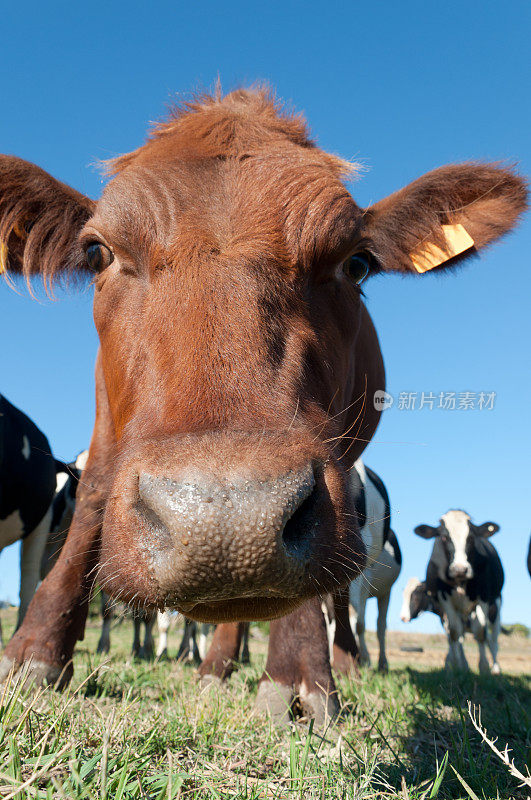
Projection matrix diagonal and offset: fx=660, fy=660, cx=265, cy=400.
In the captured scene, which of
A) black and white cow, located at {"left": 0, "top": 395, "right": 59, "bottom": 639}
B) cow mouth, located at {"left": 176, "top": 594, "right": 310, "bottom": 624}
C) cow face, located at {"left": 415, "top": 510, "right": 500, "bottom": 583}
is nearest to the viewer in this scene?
cow mouth, located at {"left": 176, "top": 594, "right": 310, "bottom": 624}

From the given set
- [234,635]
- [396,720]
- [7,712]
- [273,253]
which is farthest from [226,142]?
[234,635]

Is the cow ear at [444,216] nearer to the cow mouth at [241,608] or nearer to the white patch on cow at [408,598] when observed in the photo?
the cow mouth at [241,608]

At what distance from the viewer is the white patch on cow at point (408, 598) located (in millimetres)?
21877

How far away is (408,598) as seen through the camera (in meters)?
22.4

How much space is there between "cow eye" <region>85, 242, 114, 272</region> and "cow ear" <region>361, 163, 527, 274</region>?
1.39 metres

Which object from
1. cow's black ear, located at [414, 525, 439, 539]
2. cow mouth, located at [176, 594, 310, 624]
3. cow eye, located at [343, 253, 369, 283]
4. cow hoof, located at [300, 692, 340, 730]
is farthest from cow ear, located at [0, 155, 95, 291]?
cow's black ear, located at [414, 525, 439, 539]

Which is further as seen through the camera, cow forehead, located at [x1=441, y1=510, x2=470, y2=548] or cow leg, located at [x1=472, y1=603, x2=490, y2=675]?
cow forehead, located at [x1=441, y1=510, x2=470, y2=548]

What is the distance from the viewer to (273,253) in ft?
8.27

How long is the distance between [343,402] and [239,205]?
1130mm

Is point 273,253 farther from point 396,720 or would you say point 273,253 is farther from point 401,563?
point 401,563

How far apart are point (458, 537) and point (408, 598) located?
1049cm

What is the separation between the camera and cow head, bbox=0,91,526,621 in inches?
66.7

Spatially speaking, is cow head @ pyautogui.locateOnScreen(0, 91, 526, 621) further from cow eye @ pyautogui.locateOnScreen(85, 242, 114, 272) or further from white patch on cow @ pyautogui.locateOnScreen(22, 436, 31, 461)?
white patch on cow @ pyautogui.locateOnScreen(22, 436, 31, 461)

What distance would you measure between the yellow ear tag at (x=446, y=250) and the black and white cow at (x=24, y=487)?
403 centimetres
